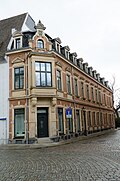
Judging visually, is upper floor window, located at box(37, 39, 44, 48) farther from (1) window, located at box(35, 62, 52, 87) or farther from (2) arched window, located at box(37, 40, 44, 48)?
(1) window, located at box(35, 62, 52, 87)

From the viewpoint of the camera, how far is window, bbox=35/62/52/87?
2175 centimetres

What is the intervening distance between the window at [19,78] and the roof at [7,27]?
220 centimetres

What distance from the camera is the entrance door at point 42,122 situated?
21.3 m

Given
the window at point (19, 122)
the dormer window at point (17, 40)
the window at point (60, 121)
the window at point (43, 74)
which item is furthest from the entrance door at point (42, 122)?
the dormer window at point (17, 40)

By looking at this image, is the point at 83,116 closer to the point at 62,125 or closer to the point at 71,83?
the point at 71,83

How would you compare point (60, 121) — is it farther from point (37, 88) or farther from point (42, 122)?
point (37, 88)

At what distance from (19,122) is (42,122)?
2153mm

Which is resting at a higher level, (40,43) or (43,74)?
(40,43)

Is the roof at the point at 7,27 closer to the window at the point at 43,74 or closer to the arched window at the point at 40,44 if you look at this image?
the arched window at the point at 40,44

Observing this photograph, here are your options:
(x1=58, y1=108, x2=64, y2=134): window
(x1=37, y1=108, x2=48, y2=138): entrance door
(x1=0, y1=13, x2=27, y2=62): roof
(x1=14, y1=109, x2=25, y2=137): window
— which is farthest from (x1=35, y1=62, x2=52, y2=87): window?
(x1=0, y1=13, x2=27, y2=62): roof

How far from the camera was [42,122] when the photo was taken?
21.6 m

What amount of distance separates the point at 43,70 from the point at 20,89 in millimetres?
2838

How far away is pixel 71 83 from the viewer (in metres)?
27.5

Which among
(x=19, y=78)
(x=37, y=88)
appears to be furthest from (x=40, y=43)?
(x=37, y=88)
